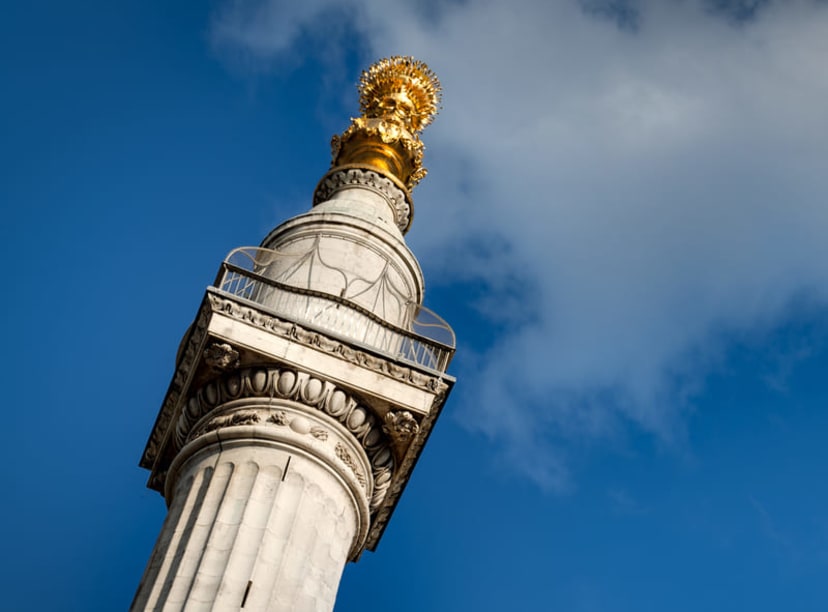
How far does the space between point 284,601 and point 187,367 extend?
4749 mm

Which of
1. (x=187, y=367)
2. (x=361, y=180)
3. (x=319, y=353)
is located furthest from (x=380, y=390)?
(x=361, y=180)

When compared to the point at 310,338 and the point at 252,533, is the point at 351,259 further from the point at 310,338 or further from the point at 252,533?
the point at 252,533

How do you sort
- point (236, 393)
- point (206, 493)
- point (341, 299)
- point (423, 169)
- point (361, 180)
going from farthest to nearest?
point (423, 169) < point (361, 180) < point (341, 299) < point (236, 393) < point (206, 493)

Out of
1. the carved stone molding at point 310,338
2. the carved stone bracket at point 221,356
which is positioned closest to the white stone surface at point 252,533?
the carved stone bracket at point 221,356

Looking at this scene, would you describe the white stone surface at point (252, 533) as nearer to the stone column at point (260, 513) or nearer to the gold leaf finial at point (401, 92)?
the stone column at point (260, 513)

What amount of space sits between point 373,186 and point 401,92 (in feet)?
13.0

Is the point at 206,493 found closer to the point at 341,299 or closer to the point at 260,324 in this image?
the point at 260,324

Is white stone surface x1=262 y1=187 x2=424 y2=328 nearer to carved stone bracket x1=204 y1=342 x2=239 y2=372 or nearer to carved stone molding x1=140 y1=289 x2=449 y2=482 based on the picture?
carved stone molding x1=140 y1=289 x2=449 y2=482

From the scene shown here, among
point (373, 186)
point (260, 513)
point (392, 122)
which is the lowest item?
point (260, 513)

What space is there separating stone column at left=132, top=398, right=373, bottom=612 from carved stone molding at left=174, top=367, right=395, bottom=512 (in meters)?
0.04

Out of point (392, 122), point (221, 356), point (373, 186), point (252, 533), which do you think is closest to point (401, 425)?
point (221, 356)

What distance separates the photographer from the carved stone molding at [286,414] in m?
17.7

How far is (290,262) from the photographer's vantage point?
2111cm

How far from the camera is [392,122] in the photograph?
26.4 meters
